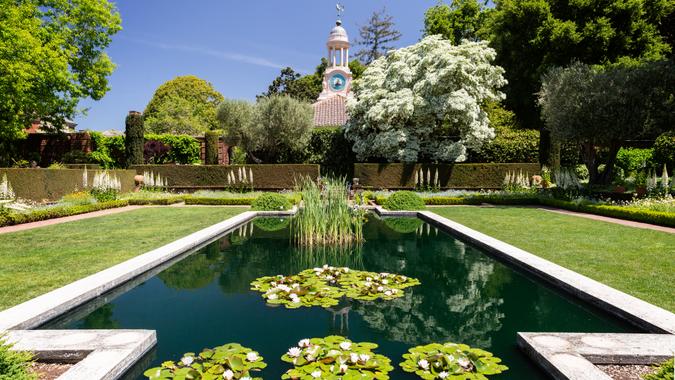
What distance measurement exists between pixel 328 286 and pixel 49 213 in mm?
10882

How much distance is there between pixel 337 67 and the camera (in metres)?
43.0

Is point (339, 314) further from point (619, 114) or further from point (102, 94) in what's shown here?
point (102, 94)

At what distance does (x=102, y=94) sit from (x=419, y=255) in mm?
28325

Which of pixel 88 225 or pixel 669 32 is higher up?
pixel 669 32

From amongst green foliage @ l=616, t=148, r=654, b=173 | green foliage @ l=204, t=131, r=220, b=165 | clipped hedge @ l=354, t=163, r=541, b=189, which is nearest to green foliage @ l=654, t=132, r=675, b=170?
green foliage @ l=616, t=148, r=654, b=173

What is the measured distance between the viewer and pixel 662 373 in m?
2.56

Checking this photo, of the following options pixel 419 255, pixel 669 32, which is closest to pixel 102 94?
pixel 419 255

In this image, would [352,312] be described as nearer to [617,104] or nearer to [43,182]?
[617,104]

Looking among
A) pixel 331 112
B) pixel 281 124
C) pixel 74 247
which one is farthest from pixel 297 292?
pixel 331 112

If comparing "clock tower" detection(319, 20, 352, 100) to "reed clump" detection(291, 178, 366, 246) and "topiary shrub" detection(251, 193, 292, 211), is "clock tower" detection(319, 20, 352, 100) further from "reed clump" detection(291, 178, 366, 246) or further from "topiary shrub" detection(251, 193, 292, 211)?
"reed clump" detection(291, 178, 366, 246)

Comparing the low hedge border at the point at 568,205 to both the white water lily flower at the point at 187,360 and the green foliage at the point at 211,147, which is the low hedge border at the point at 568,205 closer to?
the white water lily flower at the point at 187,360

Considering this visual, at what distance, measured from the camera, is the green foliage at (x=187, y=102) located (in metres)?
47.3

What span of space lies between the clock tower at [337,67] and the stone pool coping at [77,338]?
3767cm

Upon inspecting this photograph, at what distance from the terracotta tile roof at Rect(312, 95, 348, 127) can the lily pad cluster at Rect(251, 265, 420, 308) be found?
26000mm
